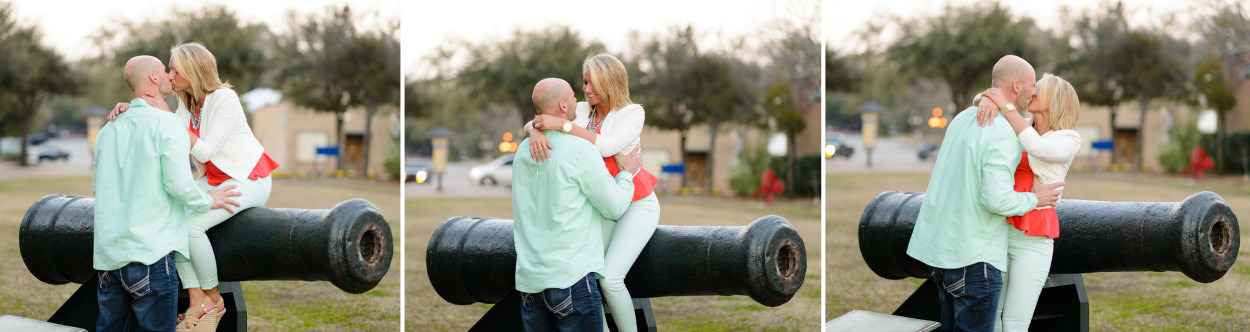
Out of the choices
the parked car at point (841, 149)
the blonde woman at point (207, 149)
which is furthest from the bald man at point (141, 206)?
the parked car at point (841, 149)

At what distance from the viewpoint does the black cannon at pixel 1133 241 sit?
144 inches

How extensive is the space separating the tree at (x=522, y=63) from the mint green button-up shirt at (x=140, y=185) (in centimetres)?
1261

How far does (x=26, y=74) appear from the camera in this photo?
18844 millimetres

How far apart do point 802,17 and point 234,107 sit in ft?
46.3

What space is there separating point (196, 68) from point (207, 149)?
0.29 meters

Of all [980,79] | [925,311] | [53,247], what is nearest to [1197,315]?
[925,311]

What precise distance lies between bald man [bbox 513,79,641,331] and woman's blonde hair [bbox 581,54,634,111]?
0.16 meters

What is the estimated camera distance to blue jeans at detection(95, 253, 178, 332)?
11.8 feet

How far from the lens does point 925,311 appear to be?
4367 mm

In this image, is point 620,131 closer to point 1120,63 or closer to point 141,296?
point 141,296

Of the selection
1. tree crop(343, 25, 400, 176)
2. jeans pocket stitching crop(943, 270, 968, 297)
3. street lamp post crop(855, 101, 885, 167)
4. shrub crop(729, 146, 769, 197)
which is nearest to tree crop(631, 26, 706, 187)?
shrub crop(729, 146, 769, 197)

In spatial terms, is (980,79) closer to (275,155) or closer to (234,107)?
(275,155)

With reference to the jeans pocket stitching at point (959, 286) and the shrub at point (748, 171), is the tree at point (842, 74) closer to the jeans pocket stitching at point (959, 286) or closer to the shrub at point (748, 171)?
the shrub at point (748, 171)

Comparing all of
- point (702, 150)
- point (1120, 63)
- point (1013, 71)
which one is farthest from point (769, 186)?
point (1013, 71)
